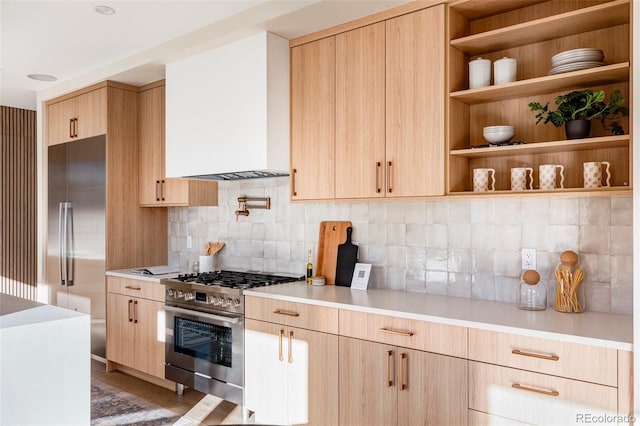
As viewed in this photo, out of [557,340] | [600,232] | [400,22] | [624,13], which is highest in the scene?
[400,22]

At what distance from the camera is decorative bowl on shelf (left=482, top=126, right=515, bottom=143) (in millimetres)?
2514

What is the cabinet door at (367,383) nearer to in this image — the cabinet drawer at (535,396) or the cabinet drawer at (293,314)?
the cabinet drawer at (293,314)

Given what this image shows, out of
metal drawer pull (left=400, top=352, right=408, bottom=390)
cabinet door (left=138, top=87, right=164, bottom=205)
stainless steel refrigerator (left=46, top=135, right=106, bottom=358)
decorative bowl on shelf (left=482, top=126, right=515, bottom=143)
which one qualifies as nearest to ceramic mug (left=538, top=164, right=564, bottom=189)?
decorative bowl on shelf (left=482, top=126, right=515, bottom=143)

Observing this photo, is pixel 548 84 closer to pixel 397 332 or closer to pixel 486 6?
pixel 486 6

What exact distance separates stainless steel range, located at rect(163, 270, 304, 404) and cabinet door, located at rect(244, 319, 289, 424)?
69mm

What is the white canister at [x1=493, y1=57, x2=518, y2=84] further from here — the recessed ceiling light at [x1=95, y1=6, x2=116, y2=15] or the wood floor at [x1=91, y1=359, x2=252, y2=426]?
the wood floor at [x1=91, y1=359, x2=252, y2=426]

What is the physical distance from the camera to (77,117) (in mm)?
4555

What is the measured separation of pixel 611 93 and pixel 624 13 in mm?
356

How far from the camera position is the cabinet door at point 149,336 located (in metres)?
3.78

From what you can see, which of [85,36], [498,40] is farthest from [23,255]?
[498,40]

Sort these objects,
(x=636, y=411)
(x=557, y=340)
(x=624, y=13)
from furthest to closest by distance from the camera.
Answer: (x=624, y=13) < (x=557, y=340) < (x=636, y=411)

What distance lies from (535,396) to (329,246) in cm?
170

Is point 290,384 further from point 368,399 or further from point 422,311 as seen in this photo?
point 422,311

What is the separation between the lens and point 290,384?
2869mm
